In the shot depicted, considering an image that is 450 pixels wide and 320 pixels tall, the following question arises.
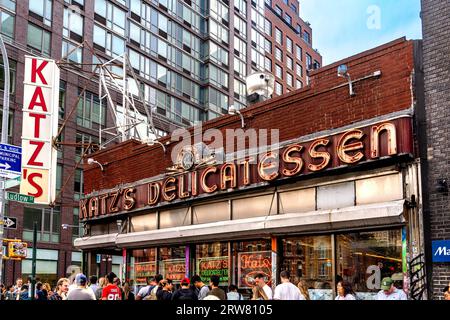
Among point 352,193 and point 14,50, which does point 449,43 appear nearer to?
point 352,193

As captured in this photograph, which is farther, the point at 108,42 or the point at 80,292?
the point at 108,42

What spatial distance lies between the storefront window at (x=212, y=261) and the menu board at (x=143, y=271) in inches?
86.4

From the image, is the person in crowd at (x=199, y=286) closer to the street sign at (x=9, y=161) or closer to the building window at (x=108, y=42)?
the street sign at (x=9, y=161)

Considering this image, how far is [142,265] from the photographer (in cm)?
1842

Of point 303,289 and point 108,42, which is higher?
point 108,42

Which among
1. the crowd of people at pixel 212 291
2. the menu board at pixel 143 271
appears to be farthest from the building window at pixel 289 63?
the crowd of people at pixel 212 291

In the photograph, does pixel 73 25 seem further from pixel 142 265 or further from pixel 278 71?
pixel 142 265

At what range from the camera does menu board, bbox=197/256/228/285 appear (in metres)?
15.3

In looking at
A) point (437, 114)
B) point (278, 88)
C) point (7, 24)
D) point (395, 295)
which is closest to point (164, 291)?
point (395, 295)

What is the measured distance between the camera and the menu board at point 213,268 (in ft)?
50.2

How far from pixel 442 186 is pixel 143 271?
411 inches

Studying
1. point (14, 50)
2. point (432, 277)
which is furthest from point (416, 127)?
point (14, 50)

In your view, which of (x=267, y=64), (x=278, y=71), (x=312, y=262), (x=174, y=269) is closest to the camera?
(x=312, y=262)
